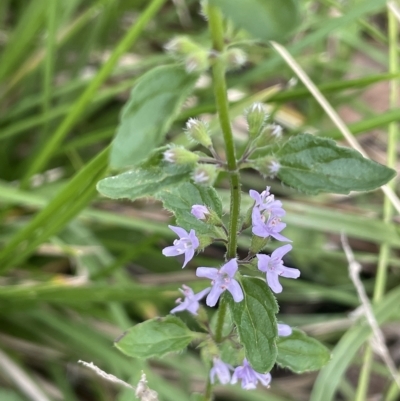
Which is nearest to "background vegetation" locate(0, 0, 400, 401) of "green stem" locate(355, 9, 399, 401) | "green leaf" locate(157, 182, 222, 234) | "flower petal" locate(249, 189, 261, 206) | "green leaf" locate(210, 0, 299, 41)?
"green stem" locate(355, 9, 399, 401)

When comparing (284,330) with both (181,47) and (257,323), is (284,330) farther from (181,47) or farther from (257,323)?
(181,47)

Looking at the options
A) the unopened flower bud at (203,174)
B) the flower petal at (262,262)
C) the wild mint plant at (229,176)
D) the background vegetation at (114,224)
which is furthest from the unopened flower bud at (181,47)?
the background vegetation at (114,224)

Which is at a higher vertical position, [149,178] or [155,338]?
[149,178]

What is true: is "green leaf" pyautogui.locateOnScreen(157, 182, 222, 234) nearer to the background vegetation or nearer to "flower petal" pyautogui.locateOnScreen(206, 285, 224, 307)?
"flower petal" pyautogui.locateOnScreen(206, 285, 224, 307)

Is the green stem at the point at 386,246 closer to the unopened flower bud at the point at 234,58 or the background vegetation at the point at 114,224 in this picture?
the background vegetation at the point at 114,224

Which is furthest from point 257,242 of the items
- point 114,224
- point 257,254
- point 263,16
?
point 114,224

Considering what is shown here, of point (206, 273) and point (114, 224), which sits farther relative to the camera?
point (114, 224)
